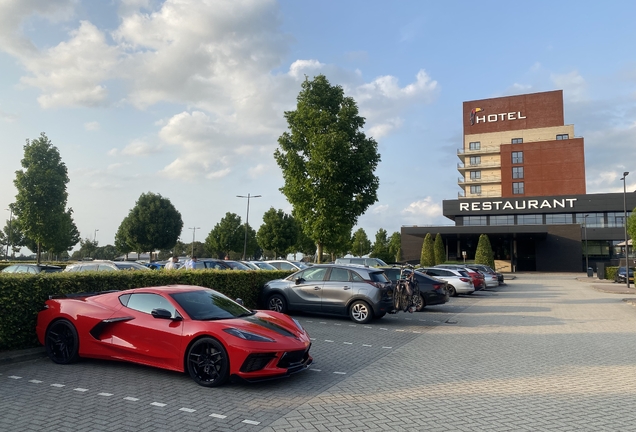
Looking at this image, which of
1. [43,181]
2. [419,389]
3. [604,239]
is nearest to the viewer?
[419,389]

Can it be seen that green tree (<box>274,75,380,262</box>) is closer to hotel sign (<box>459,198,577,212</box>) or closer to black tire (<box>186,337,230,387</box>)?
black tire (<box>186,337,230,387</box>)

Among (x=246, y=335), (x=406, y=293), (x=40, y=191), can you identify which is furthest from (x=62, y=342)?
(x=40, y=191)

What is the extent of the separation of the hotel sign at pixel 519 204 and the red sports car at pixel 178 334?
223ft

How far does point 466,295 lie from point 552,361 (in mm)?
18171

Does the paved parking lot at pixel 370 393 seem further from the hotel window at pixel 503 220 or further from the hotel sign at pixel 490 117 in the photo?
the hotel sign at pixel 490 117

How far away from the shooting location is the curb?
25.1 ft

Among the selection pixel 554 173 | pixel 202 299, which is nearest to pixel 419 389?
pixel 202 299

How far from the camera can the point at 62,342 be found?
774 centimetres

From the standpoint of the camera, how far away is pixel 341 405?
598cm

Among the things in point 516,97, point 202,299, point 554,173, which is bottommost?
point 202,299

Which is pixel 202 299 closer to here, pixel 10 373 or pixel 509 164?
pixel 10 373

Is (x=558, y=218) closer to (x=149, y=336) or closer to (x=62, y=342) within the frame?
(x=149, y=336)

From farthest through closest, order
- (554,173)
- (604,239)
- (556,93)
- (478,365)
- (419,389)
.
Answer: (556,93), (554,173), (604,239), (478,365), (419,389)

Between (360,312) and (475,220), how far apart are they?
63997 mm
